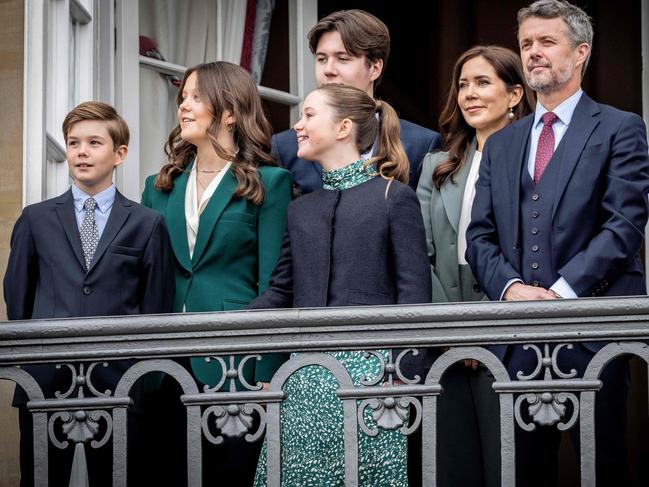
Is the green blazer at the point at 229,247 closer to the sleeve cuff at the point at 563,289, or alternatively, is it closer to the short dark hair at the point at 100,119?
the short dark hair at the point at 100,119

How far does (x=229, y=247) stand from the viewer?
20.3ft

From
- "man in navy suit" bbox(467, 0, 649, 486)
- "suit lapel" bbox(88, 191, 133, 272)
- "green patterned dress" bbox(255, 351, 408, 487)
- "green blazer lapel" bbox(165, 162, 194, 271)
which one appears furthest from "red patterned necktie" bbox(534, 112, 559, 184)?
"suit lapel" bbox(88, 191, 133, 272)

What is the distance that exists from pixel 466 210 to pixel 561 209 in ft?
2.15

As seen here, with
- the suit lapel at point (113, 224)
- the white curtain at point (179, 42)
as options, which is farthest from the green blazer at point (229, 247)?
the white curtain at point (179, 42)

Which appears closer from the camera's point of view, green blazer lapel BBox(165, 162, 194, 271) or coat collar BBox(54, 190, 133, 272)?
coat collar BBox(54, 190, 133, 272)

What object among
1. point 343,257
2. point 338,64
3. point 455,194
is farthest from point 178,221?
point 455,194

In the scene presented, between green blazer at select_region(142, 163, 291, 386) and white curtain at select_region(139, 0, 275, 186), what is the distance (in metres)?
1.52

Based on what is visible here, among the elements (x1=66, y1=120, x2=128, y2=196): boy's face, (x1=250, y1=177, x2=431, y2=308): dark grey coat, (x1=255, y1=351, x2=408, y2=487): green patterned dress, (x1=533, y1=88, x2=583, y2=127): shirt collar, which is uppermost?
(x1=533, y1=88, x2=583, y2=127): shirt collar

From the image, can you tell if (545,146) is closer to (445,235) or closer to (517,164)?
(517,164)

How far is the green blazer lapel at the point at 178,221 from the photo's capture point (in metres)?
6.22

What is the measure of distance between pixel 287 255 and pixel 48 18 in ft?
5.41

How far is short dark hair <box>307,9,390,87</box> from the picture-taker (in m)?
6.70

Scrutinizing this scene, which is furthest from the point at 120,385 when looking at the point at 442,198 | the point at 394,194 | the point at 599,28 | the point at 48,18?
the point at 599,28

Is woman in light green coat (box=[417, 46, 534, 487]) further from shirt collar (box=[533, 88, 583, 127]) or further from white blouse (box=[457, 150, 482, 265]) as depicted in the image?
shirt collar (box=[533, 88, 583, 127])
